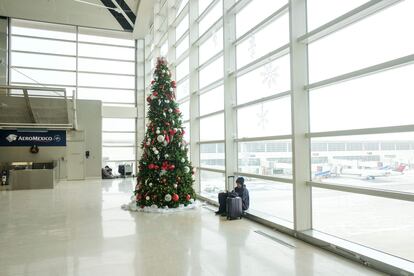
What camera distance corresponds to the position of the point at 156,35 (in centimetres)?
1410

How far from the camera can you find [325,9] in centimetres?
443

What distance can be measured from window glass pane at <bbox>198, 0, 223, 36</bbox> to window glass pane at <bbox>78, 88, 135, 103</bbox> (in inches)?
364

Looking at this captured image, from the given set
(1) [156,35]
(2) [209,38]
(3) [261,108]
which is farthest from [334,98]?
(1) [156,35]

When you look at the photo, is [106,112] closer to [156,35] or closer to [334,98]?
[156,35]

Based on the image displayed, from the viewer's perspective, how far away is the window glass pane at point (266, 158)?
17.5ft

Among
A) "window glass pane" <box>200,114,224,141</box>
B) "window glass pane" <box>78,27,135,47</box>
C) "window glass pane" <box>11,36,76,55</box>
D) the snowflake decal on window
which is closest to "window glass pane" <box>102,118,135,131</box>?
"window glass pane" <box>11,36,76,55</box>

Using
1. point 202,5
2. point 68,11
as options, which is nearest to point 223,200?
point 202,5

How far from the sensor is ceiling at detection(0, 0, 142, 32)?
1448 centimetres

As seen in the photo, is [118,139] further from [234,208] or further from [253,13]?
[234,208]

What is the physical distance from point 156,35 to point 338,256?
12.6m

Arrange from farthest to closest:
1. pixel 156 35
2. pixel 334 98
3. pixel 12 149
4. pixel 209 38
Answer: pixel 156 35, pixel 12 149, pixel 209 38, pixel 334 98

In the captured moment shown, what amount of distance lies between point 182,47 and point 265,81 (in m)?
5.68

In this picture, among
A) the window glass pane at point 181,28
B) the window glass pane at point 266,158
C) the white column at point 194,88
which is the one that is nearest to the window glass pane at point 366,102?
the window glass pane at point 266,158

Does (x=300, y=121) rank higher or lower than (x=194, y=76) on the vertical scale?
lower
